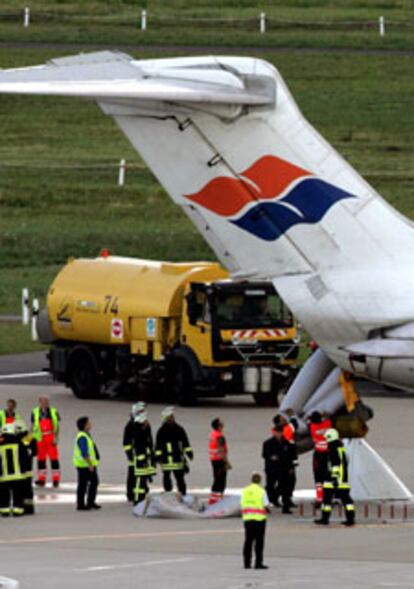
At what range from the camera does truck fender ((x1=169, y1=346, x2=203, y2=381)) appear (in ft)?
147

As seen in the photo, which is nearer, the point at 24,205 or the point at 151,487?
the point at 151,487

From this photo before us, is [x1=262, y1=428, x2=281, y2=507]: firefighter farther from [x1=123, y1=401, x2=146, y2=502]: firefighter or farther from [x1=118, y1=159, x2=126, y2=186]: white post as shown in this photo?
[x1=118, y1=159, x2=126, y2=186]: white post

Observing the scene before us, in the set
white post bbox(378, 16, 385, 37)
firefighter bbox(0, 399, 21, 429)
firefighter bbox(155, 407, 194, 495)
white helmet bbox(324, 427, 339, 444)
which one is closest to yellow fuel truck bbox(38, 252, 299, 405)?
firefighter bbox(0, 399, 21, 429)

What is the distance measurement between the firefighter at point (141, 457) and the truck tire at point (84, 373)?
14.2m

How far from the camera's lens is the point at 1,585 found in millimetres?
23719

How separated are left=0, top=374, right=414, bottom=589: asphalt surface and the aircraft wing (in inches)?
225

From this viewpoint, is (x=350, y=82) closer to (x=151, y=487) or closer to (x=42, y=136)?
(x=42, y=136)

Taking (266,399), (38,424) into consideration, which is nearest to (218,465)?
(38,424)

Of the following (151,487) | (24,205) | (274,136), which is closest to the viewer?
(274,136)

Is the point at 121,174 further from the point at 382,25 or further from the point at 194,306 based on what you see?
the point at 194,306

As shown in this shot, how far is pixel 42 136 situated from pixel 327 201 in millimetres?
52168

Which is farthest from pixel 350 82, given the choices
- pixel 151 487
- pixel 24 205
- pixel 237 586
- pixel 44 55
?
pixel 237 586

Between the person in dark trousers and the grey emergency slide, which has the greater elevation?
the grey emergency slide

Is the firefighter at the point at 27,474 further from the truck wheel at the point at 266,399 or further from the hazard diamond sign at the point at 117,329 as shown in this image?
the hazard diamond sign at the point at 117,329
